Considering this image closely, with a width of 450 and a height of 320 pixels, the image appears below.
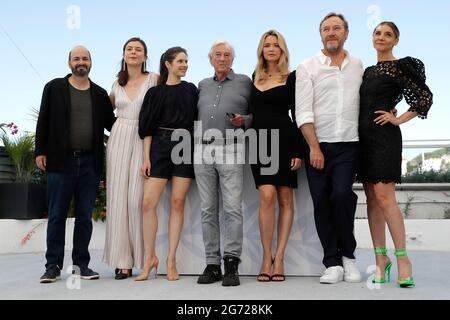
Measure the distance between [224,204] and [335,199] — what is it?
693 millimetres

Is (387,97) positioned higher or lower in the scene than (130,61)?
lower

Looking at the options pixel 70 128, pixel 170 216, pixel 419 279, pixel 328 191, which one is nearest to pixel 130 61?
pixel 70 128

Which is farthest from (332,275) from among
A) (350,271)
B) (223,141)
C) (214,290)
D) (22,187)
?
(22,187)

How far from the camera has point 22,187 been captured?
583 cm

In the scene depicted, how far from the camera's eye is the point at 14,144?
618cm

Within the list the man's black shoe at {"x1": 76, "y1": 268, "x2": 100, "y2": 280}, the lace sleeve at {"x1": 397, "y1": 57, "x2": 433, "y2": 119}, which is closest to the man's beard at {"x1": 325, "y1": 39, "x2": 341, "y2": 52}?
the lace sleeve at {"x1": 397, "y1": 57, "x2": 433, "y2": 119}

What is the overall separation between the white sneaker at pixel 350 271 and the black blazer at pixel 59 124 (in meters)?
1.77

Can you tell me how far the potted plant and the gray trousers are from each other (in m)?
3.38

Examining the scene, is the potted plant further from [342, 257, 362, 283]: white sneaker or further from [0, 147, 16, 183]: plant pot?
[342, 257, 362, 283]: white sneaker

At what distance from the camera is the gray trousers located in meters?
3.15

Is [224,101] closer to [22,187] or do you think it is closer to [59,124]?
[59,124]

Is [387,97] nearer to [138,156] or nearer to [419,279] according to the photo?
[419,279]
